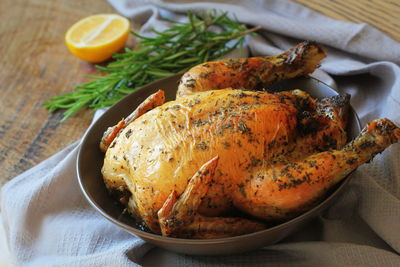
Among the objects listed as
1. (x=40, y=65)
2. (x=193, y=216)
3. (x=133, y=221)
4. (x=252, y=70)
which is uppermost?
(x=252, y=70)

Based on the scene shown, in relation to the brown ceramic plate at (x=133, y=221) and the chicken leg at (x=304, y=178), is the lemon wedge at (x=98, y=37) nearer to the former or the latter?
the brown ceramic plate at (x=133, y=221)

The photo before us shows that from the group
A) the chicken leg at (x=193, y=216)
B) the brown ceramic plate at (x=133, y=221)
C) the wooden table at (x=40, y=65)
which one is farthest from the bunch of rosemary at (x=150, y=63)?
the chicken leg at (x=193, y=216)

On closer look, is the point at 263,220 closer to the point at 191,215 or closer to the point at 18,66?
the point at 191,215

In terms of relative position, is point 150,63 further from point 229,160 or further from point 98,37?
point 229,160

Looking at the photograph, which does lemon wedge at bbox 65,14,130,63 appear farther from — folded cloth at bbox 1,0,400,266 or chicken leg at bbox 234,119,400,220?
chicken leg at bbox 234,119,400,220

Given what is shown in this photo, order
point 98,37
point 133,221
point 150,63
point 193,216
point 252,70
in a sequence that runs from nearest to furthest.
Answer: point 193,216 < point 133,221 < point 252,70 < point 150,63 < point 98,37

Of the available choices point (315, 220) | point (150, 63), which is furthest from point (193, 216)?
point (150, 63)

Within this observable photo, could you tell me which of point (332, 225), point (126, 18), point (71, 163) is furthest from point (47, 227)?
point (126, 18)
